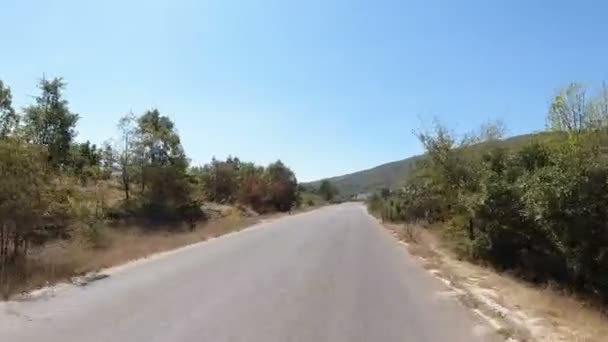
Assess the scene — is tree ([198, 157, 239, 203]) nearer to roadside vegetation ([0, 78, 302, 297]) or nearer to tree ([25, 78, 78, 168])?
roadside vegetation ([0, 78, 302, 297])

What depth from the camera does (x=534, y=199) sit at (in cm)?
1616

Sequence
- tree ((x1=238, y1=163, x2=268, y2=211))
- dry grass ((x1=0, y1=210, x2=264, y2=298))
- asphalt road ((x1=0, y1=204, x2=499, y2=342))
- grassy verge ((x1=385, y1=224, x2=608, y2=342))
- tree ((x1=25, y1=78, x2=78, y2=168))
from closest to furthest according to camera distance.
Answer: asphalt road ((x1=0, y1=204, x2=499, y2=342)) → grassy verge ((x1=385, y1=224, x2=608, y2=342)) → dry grass ((x1=0, y1=210, x2=264, y2=298)) → tree ((x1=25, y1=78, x2=78, y2=168)) → tree ((x1=238, y1=163, x2=268, y2=211))

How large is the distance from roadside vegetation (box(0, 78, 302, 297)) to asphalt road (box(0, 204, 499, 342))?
8.38 feet

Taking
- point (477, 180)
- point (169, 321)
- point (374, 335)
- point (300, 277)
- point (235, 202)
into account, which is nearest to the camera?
point (374, 335)

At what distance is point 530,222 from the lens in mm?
18250

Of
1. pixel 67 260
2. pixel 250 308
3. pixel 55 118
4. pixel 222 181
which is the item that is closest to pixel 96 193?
pixel 67 260

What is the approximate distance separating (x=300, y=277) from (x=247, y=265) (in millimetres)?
3116

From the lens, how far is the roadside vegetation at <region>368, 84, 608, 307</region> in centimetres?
1485

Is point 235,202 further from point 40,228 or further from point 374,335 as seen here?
point 374,335

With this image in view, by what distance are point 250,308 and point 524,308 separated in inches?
199

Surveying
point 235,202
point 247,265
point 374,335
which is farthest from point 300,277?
point 235,202

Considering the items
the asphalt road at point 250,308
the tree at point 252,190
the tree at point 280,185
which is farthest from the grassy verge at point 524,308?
the tree at point 280,185

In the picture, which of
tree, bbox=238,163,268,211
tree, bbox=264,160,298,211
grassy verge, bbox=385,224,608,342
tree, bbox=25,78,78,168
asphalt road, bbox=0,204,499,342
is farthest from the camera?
tree, bbox=264,160,298,211

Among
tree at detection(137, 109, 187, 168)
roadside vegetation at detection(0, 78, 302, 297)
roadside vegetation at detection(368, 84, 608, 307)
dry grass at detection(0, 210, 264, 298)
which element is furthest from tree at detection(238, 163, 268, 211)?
dry grass at detection(0, 210, 264, 298)
